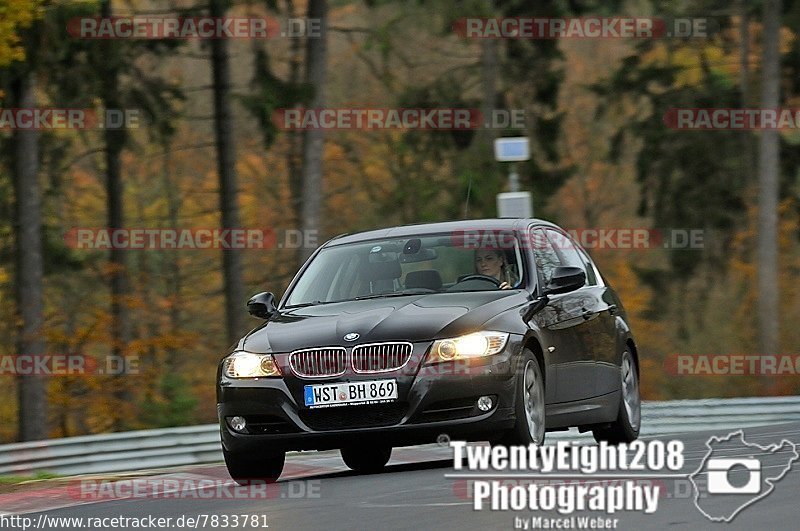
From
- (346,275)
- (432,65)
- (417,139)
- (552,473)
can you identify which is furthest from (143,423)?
(552,473)

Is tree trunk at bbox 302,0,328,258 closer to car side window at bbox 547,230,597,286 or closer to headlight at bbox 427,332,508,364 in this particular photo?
car side window at bbox 547,230,597,286

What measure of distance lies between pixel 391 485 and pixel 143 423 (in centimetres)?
1739

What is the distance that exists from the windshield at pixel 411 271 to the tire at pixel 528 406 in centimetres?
83

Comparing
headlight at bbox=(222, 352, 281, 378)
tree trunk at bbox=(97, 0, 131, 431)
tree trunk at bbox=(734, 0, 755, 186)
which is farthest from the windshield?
tree trunk at bbox=(734, 0, 755, 186)

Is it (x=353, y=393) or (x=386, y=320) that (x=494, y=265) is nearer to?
(x=386, y=320)

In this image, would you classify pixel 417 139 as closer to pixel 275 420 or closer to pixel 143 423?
pixel 143 423

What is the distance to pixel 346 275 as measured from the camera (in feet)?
39.4

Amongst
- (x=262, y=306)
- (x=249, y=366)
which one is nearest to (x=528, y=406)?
(x=249, y=366)

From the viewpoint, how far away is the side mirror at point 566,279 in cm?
1140

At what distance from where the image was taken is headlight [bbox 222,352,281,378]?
10.7 metres

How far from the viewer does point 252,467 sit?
→ 1135 centimetres

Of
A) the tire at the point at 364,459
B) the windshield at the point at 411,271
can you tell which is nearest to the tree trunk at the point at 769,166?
the tire at the point at 364,459

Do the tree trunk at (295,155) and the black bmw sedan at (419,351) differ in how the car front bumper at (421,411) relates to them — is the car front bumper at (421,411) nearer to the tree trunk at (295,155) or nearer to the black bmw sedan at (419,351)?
the black bmw sedan at (419,351)

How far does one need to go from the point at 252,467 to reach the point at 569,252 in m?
3.16
